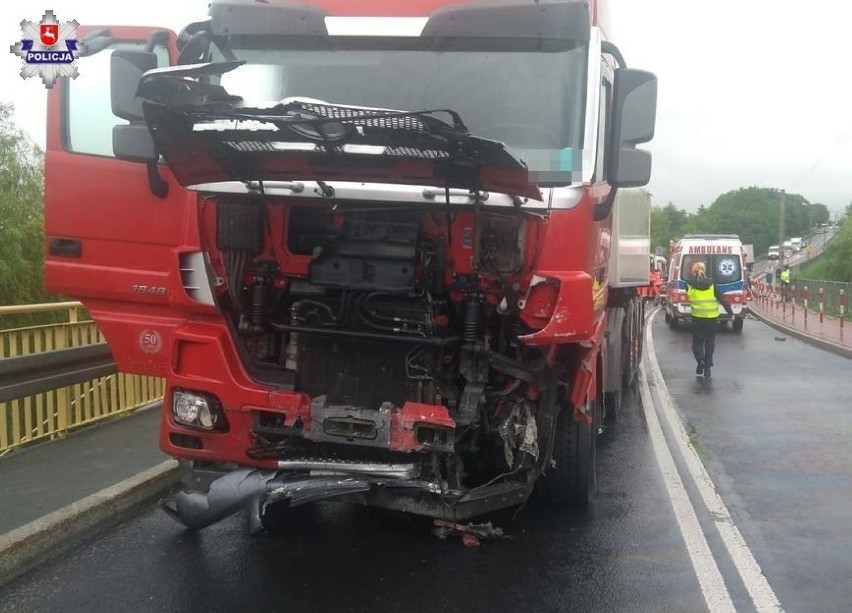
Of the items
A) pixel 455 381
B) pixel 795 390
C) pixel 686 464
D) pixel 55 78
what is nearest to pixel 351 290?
pixel 455 381

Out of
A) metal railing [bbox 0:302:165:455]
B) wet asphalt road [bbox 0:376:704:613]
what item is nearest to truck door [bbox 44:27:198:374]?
wet asphalt road [bbox 0:376:704:613]

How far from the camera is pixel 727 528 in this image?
5363 millimetres

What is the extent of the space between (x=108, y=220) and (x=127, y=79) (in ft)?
2.97

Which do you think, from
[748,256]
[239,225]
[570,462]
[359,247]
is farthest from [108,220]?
[748,256]

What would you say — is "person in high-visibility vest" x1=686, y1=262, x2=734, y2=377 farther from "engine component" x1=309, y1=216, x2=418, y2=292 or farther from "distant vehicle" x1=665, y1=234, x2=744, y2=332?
"distant vehicle" x1=665, y1=234, x2=744, y2=332

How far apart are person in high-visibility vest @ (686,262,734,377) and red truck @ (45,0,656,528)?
8.63m

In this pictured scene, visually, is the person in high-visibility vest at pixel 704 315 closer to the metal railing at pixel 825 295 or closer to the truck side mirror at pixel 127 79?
the truck side mirror at pixel 127 79

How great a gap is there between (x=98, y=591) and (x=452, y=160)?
2.79 meters

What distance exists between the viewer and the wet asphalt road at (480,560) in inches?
163

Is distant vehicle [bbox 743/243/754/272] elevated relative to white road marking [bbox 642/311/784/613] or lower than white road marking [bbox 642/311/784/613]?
elevated

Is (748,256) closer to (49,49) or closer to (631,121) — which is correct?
(49,49)

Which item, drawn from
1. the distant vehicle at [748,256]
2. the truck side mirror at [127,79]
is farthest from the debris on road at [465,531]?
the distant vehicle at [748,256]

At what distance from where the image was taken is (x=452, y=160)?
149 inches

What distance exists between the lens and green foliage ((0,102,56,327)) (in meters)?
22.8
